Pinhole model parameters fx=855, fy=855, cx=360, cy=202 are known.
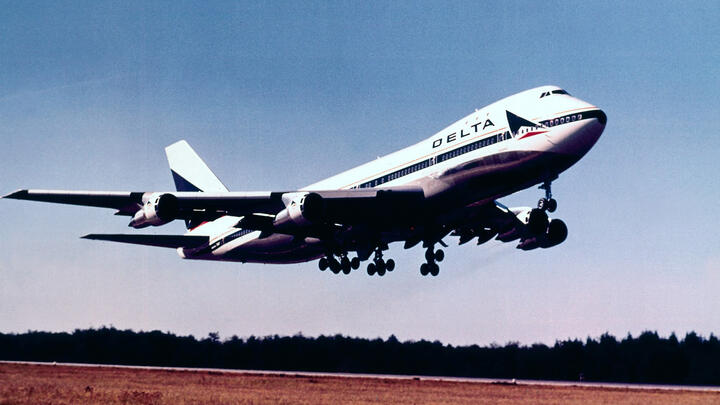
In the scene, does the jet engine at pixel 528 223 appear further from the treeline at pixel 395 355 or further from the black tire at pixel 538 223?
the treeline at pixel 395 355

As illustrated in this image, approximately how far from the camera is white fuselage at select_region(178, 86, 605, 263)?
1684 inches

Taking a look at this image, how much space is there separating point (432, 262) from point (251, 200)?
1454 centimetres

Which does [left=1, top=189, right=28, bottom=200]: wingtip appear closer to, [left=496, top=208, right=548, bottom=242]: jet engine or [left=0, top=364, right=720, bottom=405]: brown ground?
[left=0, top=364, right=720, bottom=405]: brown ground

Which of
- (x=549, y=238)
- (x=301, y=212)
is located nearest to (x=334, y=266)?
(x=301, y=212)

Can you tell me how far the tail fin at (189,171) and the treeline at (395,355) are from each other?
16.7 metres

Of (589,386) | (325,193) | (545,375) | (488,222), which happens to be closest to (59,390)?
(325,193)

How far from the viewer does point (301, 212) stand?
1876 inches

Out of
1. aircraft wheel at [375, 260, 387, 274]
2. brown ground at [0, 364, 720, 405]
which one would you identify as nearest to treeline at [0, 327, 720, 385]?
brown ground at [0, 364, 720, 405]

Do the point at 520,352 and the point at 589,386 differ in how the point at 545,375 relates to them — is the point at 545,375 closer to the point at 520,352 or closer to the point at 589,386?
the point at 520,352

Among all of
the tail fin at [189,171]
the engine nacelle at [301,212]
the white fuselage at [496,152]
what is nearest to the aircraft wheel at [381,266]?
the white fuselage at [496,152]

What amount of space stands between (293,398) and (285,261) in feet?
63.9

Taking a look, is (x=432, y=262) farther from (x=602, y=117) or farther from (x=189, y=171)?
(x=189, y=171)

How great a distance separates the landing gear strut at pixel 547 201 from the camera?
44625 millimetres

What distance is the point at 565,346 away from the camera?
72938 millimetres
